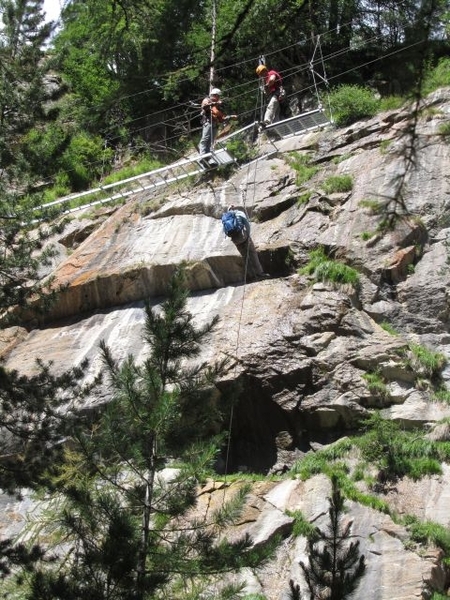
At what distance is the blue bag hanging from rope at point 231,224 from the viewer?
44.0ft

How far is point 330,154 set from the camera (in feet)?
53.6

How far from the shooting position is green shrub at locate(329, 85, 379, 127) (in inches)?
671

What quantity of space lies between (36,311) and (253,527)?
403 centimetres

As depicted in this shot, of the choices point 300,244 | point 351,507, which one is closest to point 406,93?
point 351,507

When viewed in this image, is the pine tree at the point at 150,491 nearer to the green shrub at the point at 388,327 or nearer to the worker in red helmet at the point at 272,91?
the green shrub at the point at 388,327

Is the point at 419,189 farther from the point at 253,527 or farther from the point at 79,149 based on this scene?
the point at 79,149

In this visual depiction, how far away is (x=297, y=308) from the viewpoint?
12.9 m

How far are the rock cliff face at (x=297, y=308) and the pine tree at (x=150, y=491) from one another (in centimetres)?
185

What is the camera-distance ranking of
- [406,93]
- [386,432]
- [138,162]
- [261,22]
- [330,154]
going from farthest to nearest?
[138,162]
[261,22]
[330,154]
[386,432]
[406,93]

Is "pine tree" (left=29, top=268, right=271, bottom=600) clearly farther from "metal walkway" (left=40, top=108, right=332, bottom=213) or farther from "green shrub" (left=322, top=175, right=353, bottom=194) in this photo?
"metal walkway" (left=40, top=108, right=332, bottom=213)

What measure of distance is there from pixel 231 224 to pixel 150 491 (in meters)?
6.19

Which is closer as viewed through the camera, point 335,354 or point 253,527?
point 253,527

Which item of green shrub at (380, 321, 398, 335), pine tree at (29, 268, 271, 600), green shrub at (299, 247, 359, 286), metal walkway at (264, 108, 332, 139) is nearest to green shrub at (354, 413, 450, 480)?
green shrub at (380, 321, 398, 335)

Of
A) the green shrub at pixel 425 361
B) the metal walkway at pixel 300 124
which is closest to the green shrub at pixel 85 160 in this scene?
the metal walkway at pixel 300 124
